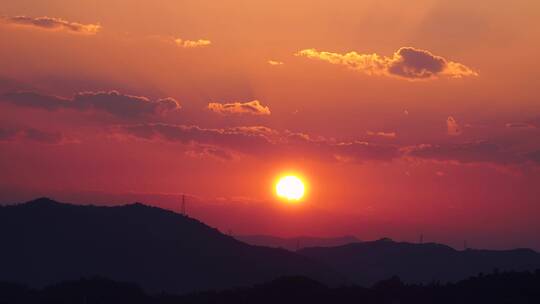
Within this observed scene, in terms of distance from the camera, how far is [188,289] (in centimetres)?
18325

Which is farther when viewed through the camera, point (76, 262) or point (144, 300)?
point (76, 262)

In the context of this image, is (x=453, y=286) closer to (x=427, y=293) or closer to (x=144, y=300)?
(x=427, y=293)

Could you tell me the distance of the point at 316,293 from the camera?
109250mm

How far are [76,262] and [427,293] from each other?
105 m

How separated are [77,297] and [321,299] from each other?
122 ft

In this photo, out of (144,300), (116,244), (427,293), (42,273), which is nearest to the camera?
(427,293)

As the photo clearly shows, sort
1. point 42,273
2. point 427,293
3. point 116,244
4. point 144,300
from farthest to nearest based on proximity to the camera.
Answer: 1. point 116,244
2. point 42,273
3. point 144,300
4. point 427,293

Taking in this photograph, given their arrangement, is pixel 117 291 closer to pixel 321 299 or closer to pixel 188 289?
pixel 321 299

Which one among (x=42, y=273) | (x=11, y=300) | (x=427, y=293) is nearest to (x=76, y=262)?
(x=42, y=273)

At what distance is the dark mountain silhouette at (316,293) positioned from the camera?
98.2 meters

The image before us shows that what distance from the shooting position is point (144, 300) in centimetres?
12000

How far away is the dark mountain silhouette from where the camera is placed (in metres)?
98.2

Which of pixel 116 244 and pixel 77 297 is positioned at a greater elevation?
pixel 116 244

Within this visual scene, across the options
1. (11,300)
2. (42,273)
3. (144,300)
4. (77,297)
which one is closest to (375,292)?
(144,300)
